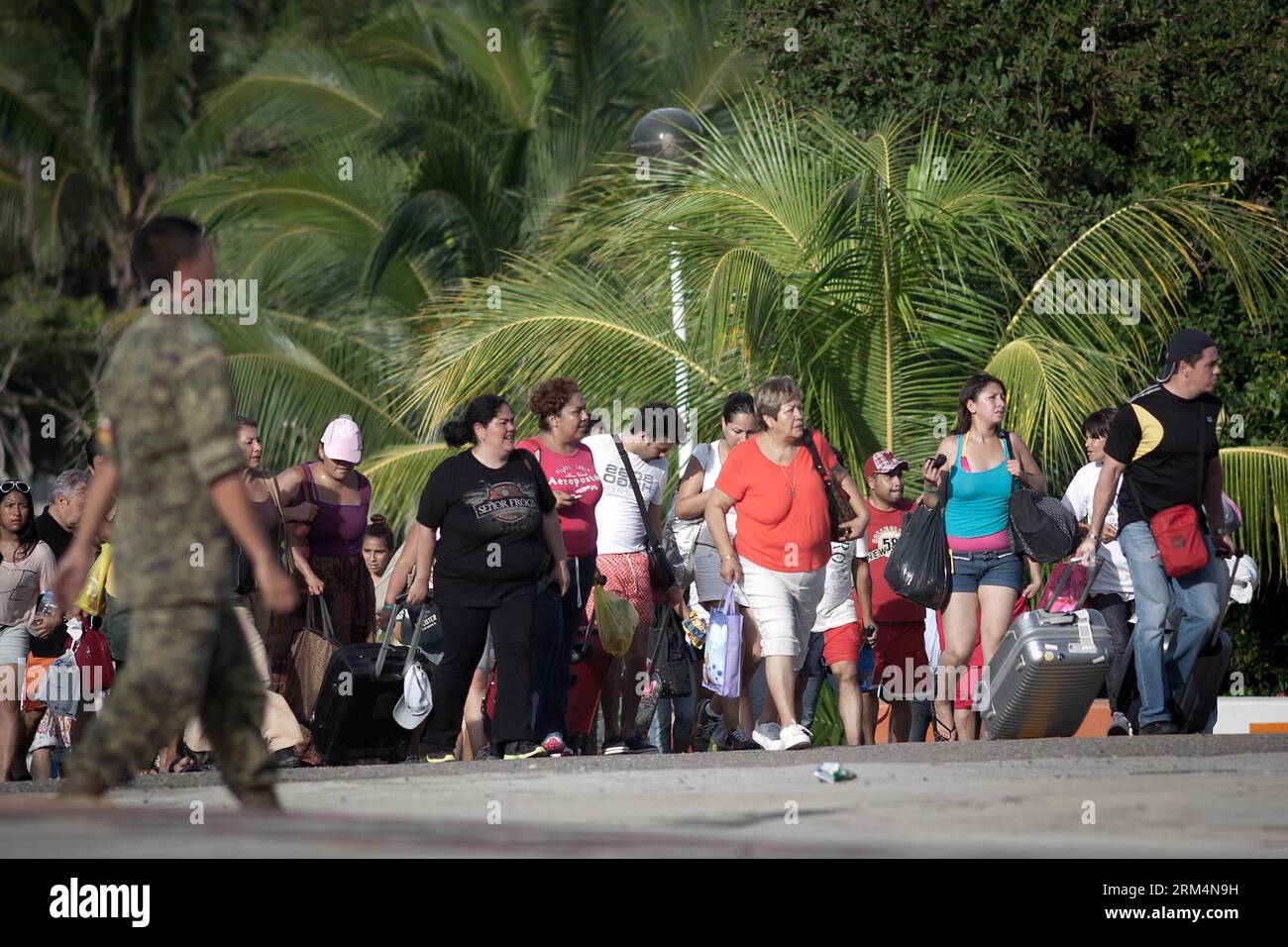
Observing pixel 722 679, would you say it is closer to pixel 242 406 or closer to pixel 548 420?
pixel 548 420

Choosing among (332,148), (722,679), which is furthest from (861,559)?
(332,148)

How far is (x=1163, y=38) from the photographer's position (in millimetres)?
14680

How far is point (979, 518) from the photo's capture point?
9.83m

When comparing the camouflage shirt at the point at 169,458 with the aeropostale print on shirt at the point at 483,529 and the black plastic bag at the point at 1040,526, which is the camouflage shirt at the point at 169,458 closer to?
the aeropostale print on shirt at the point at 483,529

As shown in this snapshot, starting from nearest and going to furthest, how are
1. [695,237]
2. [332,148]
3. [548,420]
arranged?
1. [548,420]
2. [695,237]
3. [332,148]

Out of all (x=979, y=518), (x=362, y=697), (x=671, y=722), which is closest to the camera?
(x=362, y=697)

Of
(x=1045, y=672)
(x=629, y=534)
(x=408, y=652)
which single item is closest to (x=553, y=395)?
(x=629, y=534)

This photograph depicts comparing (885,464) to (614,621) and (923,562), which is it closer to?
(923,562)

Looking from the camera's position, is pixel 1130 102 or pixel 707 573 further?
pixel 1130 102

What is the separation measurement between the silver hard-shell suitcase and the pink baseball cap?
3633 millimetres

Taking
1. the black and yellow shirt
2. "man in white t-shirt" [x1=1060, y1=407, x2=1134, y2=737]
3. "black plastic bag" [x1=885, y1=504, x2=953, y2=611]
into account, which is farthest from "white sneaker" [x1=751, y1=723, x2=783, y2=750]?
the black and yellow shirt

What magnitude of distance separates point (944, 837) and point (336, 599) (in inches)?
211

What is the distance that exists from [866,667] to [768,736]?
1.86 m
